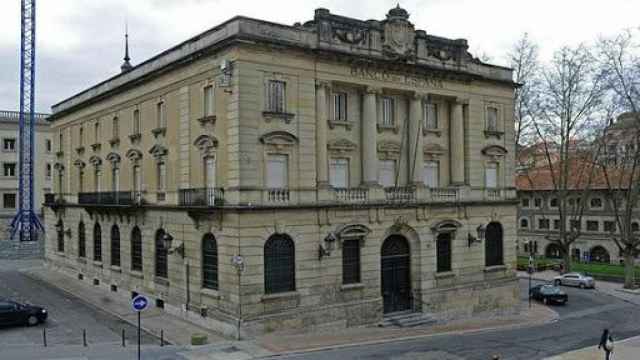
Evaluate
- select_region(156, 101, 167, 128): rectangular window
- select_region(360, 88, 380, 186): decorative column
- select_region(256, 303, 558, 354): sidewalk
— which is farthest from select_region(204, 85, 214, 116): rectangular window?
select_region(256, 303, 558, 354): sidewalk

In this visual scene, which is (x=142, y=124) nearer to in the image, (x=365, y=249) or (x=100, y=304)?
(x=100, y=304)

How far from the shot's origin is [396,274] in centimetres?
3397

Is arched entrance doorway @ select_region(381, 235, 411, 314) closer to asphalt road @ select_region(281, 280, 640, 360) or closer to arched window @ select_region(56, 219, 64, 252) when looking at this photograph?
asphalt road @ select_region(281, 280, 640, 360)

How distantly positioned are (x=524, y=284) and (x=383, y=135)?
999 inches

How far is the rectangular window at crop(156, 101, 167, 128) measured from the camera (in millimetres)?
34562

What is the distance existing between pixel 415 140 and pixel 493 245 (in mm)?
8711

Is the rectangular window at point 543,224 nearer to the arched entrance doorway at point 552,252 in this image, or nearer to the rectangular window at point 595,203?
the arched entrance doorway at point 552,252

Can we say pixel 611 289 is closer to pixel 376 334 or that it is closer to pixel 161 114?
pixel 376 334

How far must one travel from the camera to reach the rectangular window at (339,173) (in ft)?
104

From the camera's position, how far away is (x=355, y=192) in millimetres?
31781

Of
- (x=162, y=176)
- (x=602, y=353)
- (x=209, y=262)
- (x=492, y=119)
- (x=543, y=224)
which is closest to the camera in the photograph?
(x=602, y=353)

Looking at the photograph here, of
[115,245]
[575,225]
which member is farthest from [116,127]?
[575,225]

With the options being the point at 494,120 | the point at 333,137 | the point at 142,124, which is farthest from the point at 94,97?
the point at 494,120

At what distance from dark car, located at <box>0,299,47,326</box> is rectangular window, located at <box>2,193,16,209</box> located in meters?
50.2
